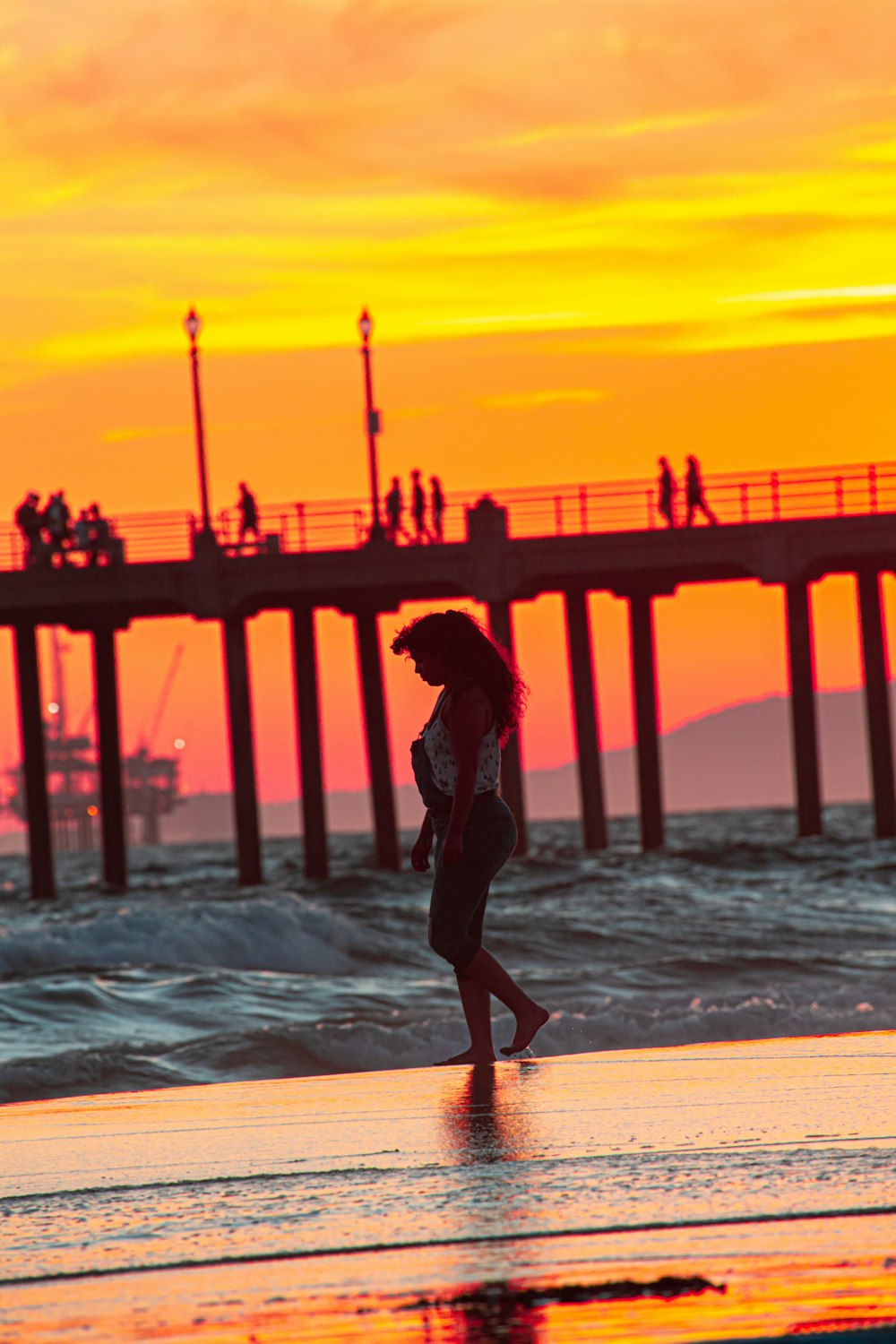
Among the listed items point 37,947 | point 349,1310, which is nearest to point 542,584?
point 37,947

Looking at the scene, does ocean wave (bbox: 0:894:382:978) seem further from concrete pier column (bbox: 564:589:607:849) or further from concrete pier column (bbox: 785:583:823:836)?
concrete pier column (bbox: 785:583:823:836)

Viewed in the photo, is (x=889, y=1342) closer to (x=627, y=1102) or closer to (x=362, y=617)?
(x=627, y=1102)

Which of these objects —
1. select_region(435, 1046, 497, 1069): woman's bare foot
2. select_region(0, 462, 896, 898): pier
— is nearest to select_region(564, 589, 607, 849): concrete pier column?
select_region(0, 462, 896, 898): pier

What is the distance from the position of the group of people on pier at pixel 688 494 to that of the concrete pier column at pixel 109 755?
9145mm

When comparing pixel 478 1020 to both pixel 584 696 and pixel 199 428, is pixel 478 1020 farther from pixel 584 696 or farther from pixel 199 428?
pixel 199 428

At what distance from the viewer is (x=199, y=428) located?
33.1 m

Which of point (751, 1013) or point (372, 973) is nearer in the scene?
point (751, 1013)

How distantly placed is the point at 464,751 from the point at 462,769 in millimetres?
52

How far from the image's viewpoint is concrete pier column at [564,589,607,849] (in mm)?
33031

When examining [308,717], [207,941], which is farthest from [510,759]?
[207,941]

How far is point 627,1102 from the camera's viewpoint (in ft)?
16.5

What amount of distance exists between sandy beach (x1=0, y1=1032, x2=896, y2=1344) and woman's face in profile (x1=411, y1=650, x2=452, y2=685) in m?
1.18

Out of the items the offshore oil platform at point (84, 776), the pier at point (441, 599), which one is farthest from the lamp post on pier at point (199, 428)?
the offshore oil platform at point (84, 776)

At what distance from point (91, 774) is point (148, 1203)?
17223cm
